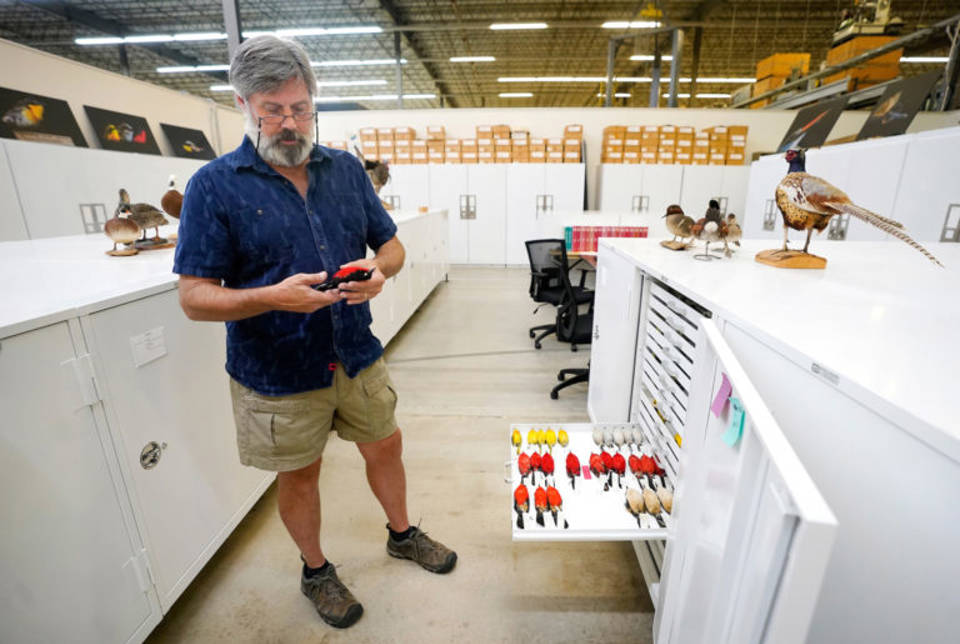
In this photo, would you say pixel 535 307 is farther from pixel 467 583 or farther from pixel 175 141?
pixel 175 141

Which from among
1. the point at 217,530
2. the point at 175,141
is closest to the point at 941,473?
the point at 217,530

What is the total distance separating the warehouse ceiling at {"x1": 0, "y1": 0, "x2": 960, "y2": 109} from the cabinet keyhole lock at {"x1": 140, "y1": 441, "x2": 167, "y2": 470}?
6.09 metres

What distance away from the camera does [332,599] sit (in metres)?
1.31

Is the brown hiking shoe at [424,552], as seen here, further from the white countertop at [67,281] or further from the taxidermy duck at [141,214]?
the taxidermy duck at [141,214]

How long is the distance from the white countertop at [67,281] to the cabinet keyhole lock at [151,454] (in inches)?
15.7

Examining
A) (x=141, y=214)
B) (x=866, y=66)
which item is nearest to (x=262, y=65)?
(x=141, y=214)

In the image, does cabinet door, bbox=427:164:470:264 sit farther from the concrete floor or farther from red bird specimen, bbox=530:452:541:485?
red bird specimen, bbox=530:452:541:485

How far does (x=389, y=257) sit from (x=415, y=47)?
10118 mm

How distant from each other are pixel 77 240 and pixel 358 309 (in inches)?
76.7

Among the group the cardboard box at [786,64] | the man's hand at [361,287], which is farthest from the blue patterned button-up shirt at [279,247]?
the cardboard box at [786,64]

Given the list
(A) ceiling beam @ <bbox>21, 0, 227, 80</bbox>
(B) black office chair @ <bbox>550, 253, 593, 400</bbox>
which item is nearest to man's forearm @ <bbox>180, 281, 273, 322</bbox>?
(B) black office chair @ <bbox>550, 253, 593, 400</bbox>

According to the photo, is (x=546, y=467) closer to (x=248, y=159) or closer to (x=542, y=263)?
(x=248, y=159)

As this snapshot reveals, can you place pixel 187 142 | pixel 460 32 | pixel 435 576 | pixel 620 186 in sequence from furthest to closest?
pixel 460 32 < pixel 620 186 < pixel 187 142 < pixel 435 576

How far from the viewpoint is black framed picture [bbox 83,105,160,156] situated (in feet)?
12.2
